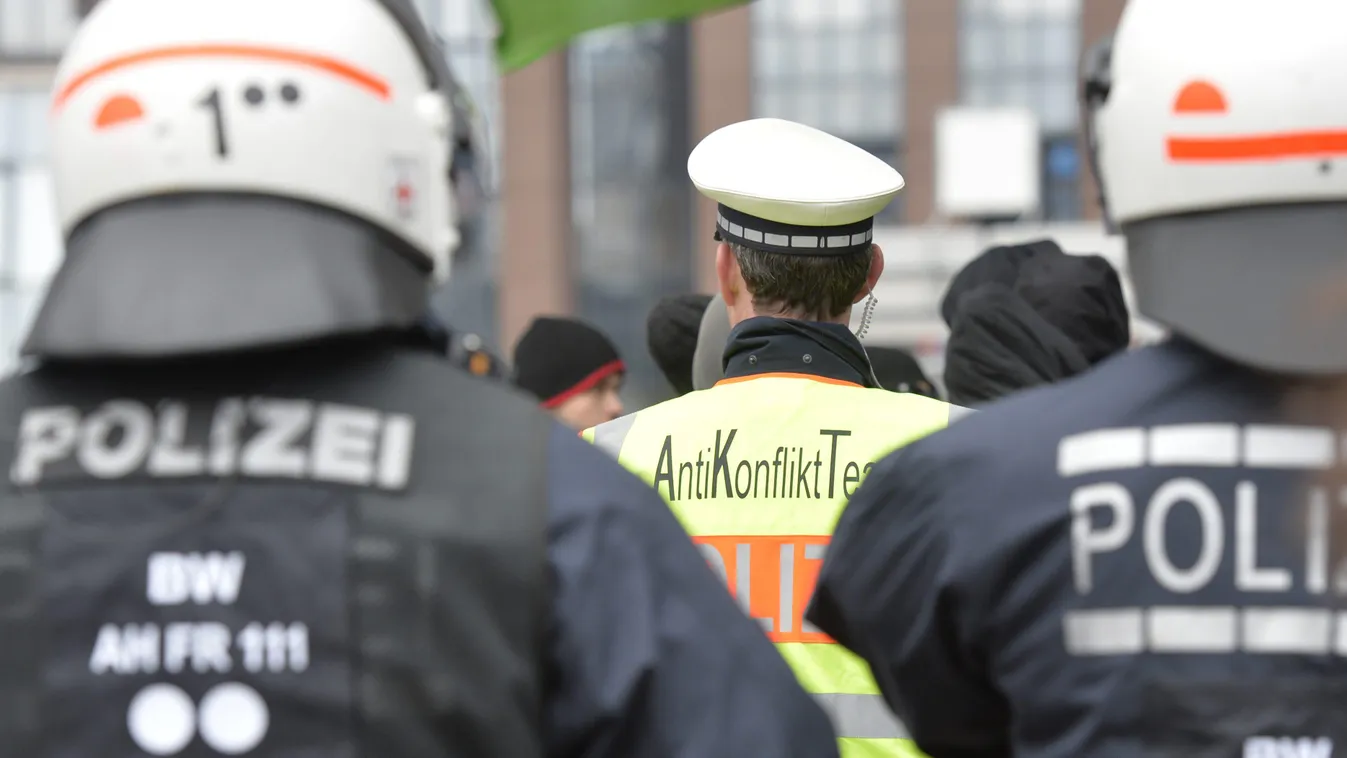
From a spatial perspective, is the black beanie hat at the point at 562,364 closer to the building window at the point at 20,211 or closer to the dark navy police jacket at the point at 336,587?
the dark navy police jacket at the point at 336,587

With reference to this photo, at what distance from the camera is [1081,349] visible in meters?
4.35

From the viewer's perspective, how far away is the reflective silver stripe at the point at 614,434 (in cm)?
334

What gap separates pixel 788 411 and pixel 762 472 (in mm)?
126

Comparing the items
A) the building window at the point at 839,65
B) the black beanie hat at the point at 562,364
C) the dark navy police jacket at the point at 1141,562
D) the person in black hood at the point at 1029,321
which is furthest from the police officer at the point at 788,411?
the building window at the point at 839,65

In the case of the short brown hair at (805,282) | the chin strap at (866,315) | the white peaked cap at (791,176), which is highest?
the white peaked cap at (791,176)

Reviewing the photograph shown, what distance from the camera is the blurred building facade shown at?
156 feet

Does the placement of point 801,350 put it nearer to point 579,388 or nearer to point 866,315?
point 866,315

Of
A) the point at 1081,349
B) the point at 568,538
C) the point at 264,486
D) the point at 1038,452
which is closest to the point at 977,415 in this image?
the point at 1038,452

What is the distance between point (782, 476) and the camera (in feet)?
10.4

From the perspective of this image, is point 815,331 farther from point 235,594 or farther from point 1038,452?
point 235,594

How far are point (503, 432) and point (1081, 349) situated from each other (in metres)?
2.71

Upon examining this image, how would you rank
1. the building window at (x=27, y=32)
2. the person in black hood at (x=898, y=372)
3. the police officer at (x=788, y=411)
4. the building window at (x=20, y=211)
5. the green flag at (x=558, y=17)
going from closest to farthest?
1. the police officer at (x=788, y=411)
2. the green flag at (x=558, y=17)
3. the person in black hood at (x=898, y=372)
4. the building window at (x=20, y=211)
5. the building window at (x=27, y=32)

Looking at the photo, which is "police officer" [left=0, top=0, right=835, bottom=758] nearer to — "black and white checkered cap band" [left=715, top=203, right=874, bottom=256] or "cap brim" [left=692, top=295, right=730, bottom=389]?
"black and white checkered cap band" [left=715, top=203, right=874, bottom=256]

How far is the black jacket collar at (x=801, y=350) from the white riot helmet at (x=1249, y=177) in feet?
4.17
